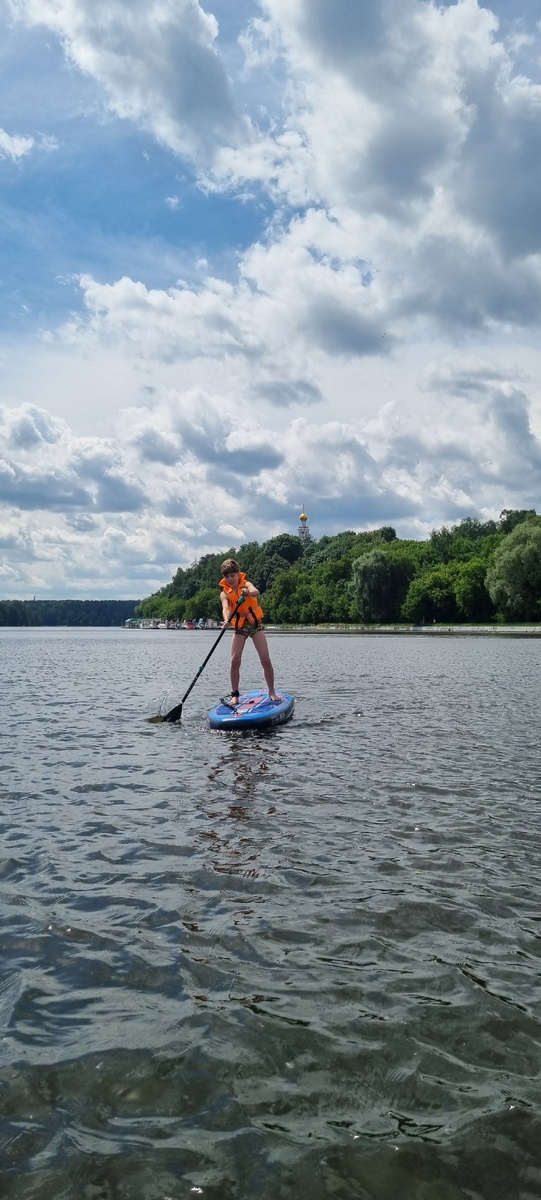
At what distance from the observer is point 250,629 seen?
17109 mm

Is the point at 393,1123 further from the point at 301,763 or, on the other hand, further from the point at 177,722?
the point at 177,722

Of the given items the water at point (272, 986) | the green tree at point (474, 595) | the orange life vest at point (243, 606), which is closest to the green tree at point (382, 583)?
the green tree at point (474, 595)

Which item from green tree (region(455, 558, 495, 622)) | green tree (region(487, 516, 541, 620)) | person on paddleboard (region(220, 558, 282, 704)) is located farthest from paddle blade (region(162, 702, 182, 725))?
green tree (region(455, 558, 495, 622))

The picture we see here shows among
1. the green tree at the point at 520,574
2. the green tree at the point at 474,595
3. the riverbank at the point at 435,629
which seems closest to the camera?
the riverbank at the point at 435,629

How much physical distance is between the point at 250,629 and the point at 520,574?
82.1 m

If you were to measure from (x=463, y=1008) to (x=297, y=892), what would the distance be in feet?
7.31

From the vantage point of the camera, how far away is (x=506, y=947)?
5730 millimetres

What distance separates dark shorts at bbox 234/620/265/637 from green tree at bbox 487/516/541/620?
81.1 metres

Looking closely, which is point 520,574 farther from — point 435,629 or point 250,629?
point 250,629

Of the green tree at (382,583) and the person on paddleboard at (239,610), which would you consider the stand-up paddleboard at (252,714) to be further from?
the green tree at (382,583)

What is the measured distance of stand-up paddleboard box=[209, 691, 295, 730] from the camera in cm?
1664

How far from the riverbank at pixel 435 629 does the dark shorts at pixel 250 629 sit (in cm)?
6763

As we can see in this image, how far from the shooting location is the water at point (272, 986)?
12.1ft

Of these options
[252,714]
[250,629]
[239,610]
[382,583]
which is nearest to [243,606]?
[239,610]
